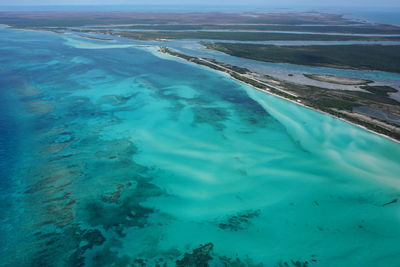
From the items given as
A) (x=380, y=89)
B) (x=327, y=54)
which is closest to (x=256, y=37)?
(x=327, y=54)

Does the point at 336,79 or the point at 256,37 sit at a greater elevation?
the point at 256,37

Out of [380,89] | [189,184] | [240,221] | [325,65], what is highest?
[325,65]

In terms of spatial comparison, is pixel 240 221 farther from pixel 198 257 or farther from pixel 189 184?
pixel 189 184

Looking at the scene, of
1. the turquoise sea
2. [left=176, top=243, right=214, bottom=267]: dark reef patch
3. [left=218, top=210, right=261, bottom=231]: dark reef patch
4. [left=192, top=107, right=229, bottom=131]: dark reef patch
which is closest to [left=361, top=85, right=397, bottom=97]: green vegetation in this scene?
the turquoise sea

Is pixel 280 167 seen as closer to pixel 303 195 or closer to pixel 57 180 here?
pixel 303 195

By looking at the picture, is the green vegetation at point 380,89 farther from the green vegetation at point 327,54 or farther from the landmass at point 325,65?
the green vegetation at point 327,54

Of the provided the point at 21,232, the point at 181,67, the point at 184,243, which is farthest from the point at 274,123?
the point at 181,67
